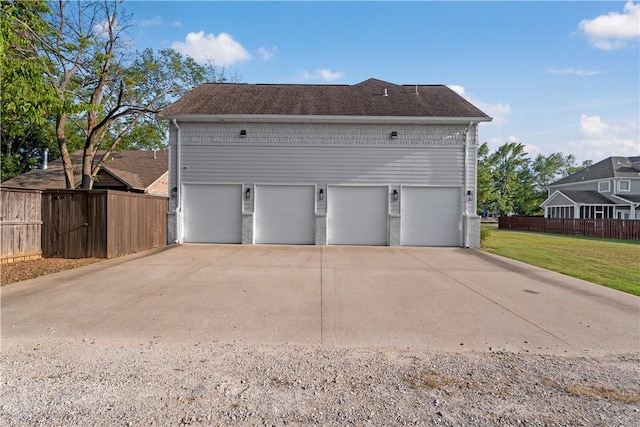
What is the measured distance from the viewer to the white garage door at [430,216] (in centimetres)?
1356

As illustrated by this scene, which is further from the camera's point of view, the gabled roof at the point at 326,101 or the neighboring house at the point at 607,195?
the neighboring house at the point at 607,195

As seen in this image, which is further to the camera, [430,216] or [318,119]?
[430,216]

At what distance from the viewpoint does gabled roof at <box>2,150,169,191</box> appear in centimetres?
2072

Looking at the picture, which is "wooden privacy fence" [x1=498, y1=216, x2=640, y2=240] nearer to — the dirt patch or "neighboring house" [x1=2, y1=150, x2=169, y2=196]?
the dirt patch

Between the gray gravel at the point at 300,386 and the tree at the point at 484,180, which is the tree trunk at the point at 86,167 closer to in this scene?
the gray gravel at the point at 300,386

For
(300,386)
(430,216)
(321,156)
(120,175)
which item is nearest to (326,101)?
(321,156)

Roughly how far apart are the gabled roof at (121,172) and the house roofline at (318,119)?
940 centimetres

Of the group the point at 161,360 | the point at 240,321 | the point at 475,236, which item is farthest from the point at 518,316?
the point at 475,236

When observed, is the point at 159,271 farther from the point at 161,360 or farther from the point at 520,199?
the point at 520,199

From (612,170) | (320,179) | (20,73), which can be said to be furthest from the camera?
(612,170)

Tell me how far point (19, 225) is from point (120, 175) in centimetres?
1282

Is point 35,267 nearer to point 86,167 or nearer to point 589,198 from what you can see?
point 86,167

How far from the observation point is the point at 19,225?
8672mm

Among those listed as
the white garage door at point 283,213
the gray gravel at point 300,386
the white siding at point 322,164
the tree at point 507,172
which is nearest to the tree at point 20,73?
the white siding at point 322,164
